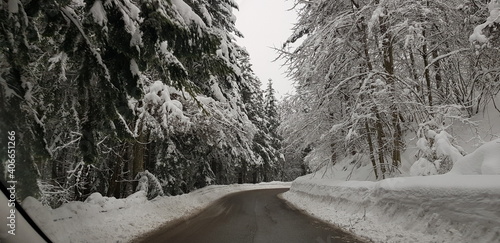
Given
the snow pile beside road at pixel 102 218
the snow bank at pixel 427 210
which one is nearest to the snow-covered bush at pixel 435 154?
the snow bank at pixel 427 210

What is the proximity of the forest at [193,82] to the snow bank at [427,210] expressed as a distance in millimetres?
1655

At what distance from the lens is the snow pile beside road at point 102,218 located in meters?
4.57

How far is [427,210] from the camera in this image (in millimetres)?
5836

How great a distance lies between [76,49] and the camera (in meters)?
4.36

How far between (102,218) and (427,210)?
22.3ft

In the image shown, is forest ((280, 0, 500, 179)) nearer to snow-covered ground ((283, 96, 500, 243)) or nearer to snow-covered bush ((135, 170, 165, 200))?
snow-covered ground ((283, 96, 500, 243))

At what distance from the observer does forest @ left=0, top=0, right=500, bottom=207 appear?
4.07 meters

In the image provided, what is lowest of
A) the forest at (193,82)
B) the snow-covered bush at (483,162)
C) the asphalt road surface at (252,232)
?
the asphalt road surface at (252,232)

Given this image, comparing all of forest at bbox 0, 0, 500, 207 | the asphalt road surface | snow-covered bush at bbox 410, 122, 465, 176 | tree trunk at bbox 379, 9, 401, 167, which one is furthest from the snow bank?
tree trunk at bbox 379, 9, 401, 167

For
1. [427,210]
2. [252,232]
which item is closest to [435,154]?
[427,210]

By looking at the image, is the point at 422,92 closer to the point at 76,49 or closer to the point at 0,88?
the point at 76,49

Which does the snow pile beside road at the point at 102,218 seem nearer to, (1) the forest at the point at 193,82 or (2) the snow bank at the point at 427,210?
(1) the forest at the point at 193,82

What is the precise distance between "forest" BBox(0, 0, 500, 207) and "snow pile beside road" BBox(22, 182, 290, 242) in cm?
69

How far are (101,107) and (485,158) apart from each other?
22.4 ft
